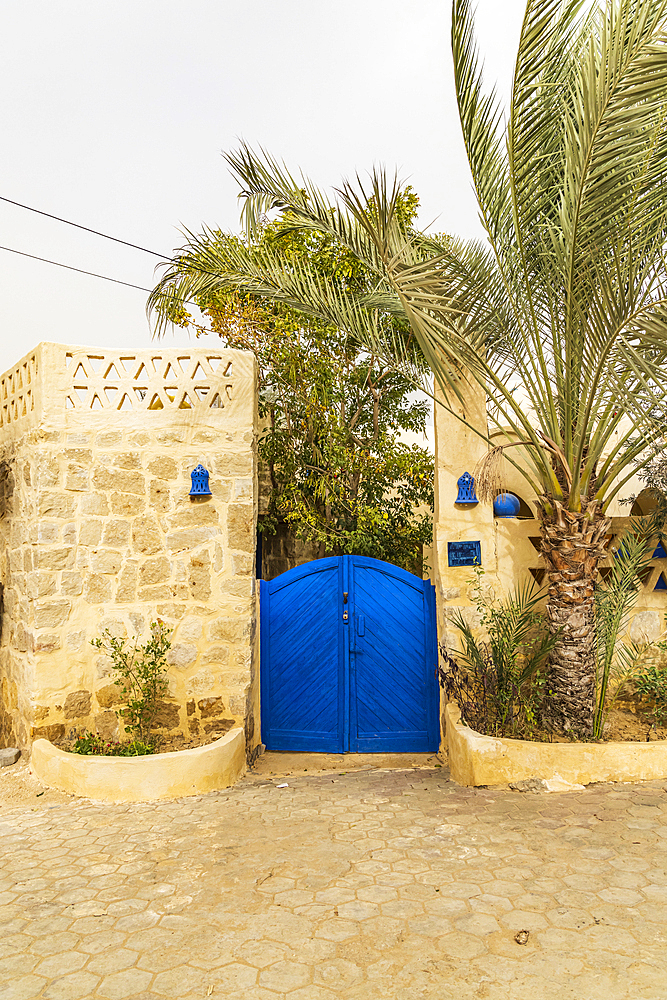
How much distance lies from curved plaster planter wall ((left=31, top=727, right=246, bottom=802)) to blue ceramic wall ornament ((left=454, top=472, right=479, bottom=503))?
2.73 metres

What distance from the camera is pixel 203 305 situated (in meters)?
9.15

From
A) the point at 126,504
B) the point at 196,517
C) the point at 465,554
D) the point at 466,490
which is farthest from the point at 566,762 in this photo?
the point at 126,504

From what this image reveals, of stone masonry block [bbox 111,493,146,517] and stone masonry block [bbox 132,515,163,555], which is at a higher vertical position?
stone masonry block [bbox 111,493,146,517]

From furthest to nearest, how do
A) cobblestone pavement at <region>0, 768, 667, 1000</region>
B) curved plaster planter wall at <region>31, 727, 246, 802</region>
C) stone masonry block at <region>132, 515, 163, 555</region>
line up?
stone masonry block at <region>132, 515, 163, 555</region> → curved plaster planter wall at <region>31, 727, 246, 802</region> → cobblestone pavement at <region>0, 768, 667, 1000</region>

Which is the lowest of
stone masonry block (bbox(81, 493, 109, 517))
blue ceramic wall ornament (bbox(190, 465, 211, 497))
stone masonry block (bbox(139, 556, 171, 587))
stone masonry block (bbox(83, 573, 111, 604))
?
stone masonry block (bbox(83, 573, 111, 604))

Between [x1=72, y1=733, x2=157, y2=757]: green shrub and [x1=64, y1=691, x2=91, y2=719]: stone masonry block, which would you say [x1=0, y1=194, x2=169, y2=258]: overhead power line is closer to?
[x1=64, y1=691, x2=91, y2=719]: stone masonry block

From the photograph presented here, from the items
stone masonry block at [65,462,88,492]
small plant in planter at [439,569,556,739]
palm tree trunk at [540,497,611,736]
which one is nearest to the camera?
palm tree trunk at [540,497,611,736]

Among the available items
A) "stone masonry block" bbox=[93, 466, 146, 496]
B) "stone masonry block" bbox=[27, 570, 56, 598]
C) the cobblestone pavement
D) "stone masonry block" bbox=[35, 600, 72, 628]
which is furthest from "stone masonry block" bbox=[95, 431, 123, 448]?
the cobblestone pavement

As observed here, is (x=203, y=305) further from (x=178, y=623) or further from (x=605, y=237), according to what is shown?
(x=605, y=237)

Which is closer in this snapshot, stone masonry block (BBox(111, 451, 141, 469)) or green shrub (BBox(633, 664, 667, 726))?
green shrub (BBox(633, 664, 667, 726))

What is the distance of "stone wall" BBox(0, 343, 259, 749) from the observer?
5.48 meters

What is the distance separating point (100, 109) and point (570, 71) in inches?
360

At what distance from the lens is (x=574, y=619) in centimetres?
512

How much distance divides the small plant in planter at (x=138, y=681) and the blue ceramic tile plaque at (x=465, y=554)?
241cm
